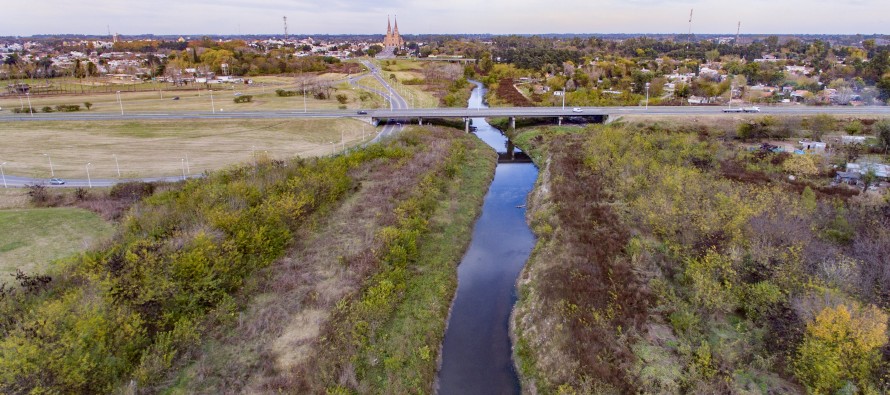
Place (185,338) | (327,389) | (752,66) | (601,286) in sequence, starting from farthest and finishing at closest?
(752,66) → (601,286) → (185,338) → (327,389)

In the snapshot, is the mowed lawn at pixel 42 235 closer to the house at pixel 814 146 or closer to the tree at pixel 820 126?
the house at pixel 814 146

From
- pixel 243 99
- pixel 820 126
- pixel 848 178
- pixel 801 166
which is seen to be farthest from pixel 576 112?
pixel 243 99

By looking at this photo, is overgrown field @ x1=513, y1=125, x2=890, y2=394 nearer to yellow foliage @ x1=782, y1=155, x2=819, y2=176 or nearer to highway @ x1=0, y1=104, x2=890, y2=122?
yellow foliage @ x1=782, y1=155, x2=819, y2=176

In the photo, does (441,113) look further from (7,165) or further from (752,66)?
(752,66)

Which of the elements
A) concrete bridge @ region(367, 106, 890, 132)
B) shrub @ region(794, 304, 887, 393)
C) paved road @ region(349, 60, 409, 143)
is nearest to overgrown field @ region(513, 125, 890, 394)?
shrub @ region(794, 304, 887, 393)

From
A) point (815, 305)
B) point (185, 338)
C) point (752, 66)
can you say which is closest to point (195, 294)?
point (185, 338)

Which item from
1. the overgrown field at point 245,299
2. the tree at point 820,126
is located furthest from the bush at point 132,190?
the tree at point 820,126
